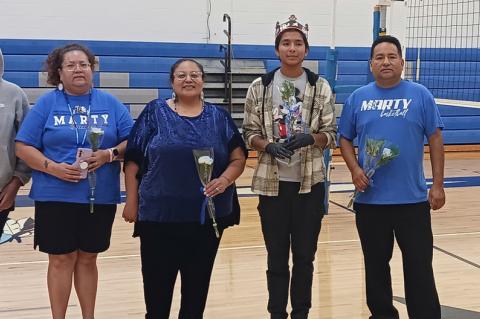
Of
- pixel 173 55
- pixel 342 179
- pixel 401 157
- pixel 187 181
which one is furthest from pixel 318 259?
pixel 173 55

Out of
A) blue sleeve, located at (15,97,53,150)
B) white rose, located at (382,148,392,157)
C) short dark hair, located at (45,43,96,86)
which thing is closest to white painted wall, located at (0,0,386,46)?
short dark hair, located at (45,43,96,86)

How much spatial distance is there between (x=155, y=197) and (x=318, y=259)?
225cm

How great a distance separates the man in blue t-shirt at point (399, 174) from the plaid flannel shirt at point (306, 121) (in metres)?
0.14

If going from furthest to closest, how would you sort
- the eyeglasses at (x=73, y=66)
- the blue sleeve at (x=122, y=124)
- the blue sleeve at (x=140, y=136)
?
the blue sleeve at (x=122, y=124), the eyeglasses at (x=73, y=66), the blue sleeve at (x=140, y=136)

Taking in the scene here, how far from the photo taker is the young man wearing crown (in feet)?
9.25

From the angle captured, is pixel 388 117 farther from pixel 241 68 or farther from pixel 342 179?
pixel 241 68

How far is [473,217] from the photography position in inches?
Result: 235

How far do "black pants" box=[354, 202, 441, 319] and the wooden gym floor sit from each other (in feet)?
1.89

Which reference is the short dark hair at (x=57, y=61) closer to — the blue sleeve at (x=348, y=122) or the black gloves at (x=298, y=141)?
the black gloves at (x=298, y=141)

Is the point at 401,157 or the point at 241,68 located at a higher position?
the point at 241,68

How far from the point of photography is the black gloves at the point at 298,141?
2.70m

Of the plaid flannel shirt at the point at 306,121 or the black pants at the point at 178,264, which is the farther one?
the plaid flannel shirt at the point at 306,121

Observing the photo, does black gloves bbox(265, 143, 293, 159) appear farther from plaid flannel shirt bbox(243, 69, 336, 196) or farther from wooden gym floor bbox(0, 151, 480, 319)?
wooden gym floor bbox(0, 151, 480, 319)

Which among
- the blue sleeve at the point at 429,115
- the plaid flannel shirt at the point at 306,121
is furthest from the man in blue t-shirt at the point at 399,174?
the plaid flannel shirt at the point at 306,121
